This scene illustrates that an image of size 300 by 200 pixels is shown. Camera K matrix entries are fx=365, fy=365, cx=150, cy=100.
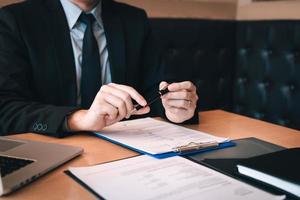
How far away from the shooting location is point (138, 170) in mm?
651

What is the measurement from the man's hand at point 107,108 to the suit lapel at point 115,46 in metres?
0.42

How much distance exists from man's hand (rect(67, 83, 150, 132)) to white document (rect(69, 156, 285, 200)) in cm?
18

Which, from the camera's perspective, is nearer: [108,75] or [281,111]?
[108,75]

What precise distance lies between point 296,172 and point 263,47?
1417 mm

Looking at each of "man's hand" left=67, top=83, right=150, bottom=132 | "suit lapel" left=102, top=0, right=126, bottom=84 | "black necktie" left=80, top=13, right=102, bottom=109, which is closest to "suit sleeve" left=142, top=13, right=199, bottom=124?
"suit lapel" left=102, top=0, right=126, bottom=84

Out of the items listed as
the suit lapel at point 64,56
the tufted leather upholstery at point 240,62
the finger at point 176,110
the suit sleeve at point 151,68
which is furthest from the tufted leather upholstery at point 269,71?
the suit lapel at point 64,56

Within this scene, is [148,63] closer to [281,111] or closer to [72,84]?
[72,84]

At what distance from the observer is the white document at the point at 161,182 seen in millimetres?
553

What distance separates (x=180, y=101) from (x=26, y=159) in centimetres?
46

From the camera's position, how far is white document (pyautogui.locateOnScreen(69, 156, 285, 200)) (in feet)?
1.81

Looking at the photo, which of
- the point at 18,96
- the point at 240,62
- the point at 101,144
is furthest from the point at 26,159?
the point at 240,62

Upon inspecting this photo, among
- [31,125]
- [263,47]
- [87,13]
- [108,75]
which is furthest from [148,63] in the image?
[263,47]

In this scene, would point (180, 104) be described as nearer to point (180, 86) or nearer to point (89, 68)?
point (180, 86)

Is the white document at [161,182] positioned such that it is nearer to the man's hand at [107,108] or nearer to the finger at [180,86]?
the man's hand at [107,108]
